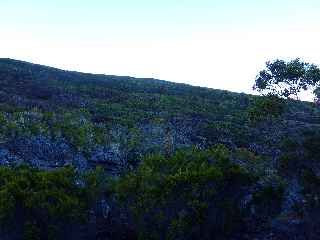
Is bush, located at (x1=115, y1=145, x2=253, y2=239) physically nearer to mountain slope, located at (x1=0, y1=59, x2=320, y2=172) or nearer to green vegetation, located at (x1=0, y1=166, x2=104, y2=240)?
green vegetation, located at (x1=0, y1=166, x2=104, y2=240)

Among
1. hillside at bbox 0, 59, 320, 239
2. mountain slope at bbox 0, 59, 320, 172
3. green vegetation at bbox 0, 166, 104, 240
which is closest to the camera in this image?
green vegetation at bbox 0, 166, 104, 240

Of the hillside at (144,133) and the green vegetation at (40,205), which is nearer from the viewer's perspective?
the green vegetation at (40,205)

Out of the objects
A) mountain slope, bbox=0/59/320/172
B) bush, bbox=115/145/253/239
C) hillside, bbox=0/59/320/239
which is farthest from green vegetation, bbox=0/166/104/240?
mountain slope, bbox=0/59/320/172

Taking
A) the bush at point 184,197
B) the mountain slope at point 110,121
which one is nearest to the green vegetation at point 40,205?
the bush at point 184,197

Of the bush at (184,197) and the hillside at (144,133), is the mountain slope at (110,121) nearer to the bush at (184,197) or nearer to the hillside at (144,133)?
the hillside at (144,133)

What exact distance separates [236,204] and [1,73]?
27.2 metres

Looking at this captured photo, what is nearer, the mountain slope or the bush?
the bush

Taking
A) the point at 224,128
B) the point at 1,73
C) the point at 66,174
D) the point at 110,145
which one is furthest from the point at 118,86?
the point at 66,174

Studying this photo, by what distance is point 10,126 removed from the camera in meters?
23.4

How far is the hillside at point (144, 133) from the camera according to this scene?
17.6 meters

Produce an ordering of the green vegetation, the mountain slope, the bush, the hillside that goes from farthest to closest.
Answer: the mountain slope < the hillside < the bush < the green vegetation

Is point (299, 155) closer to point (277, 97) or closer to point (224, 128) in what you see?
point (277, 97)

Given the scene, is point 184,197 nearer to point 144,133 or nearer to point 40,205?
point 40,205

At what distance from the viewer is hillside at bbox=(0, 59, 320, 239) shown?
17562 millimetres
